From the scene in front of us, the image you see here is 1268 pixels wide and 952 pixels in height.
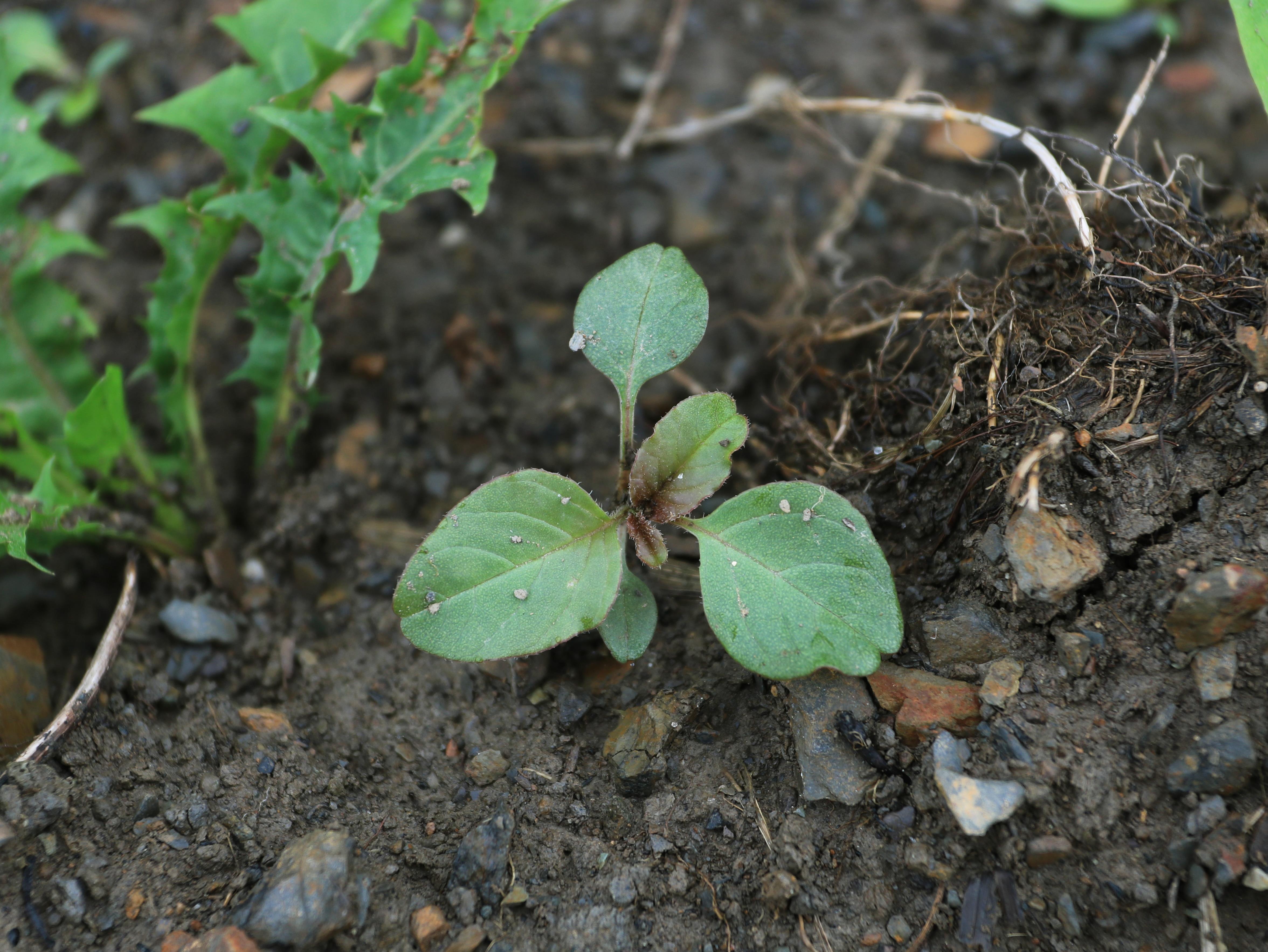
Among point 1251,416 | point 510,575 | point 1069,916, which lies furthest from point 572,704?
point 1251,416

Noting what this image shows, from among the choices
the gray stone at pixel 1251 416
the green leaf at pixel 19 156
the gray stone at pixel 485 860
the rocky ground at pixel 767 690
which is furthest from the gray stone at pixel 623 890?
the green leaf at pixel 19 156

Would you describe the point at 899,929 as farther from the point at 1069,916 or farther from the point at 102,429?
the point at 102,429

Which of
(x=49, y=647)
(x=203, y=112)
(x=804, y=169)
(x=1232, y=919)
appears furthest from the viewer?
(x=804, y=169)

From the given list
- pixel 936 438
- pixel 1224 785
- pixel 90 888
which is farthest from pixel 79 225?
pixel 1224 785

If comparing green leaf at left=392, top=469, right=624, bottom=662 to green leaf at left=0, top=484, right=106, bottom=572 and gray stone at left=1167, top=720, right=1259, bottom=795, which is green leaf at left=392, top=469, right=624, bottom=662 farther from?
gray stone at left=1167, top=720, right=1259, bottom=795

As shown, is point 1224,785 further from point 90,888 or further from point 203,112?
point 203,112

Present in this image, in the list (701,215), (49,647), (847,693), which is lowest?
(49,647)
